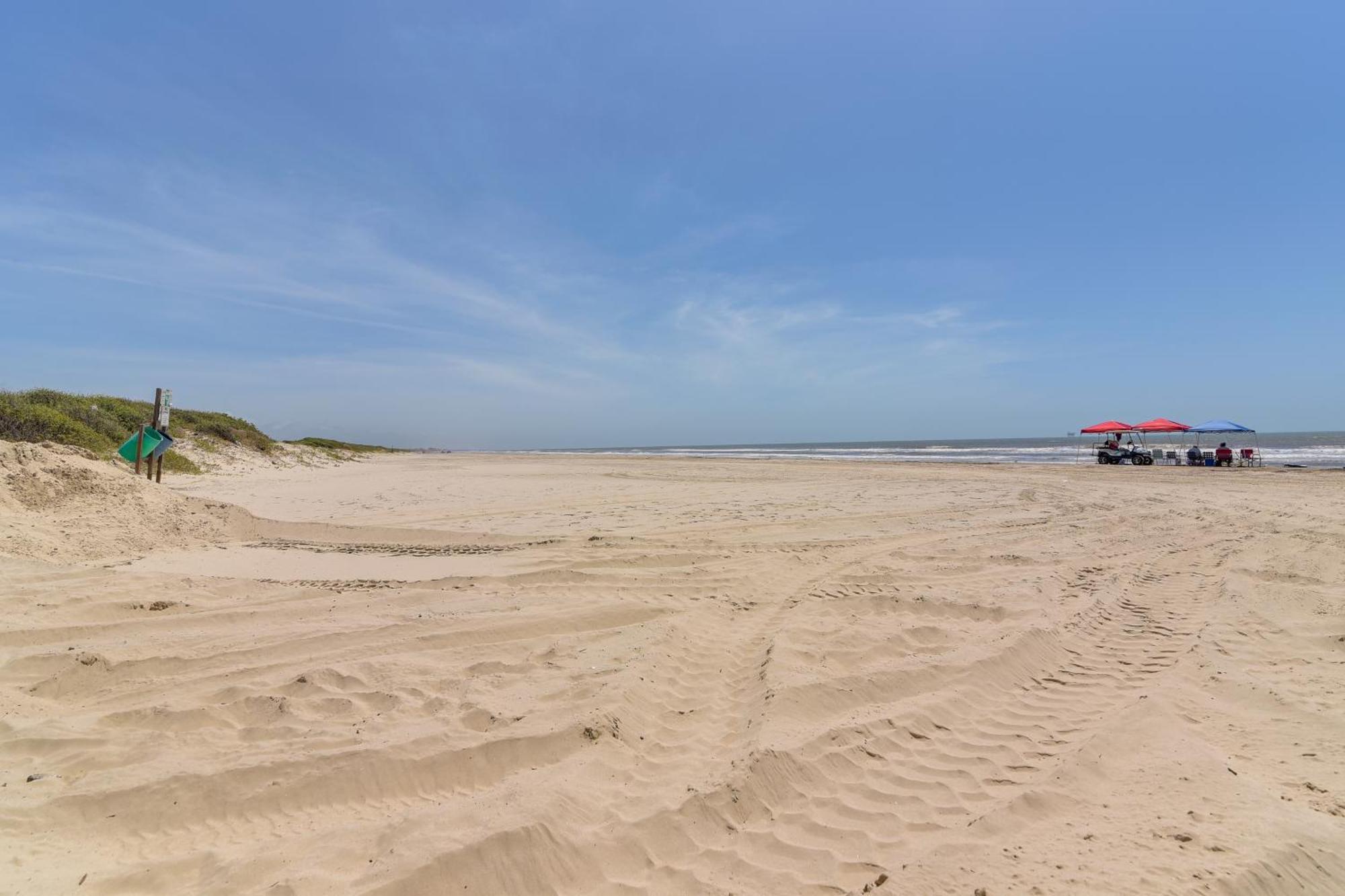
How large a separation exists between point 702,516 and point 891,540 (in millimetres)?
3788

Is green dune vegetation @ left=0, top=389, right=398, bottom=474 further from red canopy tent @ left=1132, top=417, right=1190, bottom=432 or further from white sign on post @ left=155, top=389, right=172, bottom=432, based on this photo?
red canopy tent @ left=1132, top=417, right=1190, bottom=432

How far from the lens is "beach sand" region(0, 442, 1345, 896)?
261 centimetres

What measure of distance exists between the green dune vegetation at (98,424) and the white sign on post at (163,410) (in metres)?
3.13

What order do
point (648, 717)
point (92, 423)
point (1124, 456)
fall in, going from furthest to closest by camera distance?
1. point (1124, 456)
2. point (92, 423)
3. point (648, 717)

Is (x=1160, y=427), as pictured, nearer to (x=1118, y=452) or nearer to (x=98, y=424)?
(x=1118, y=452)

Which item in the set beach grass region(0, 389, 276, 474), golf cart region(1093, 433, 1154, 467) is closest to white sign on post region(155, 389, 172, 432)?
beach grass region(0, 389, 276, 474)

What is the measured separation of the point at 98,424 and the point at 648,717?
2274 cm

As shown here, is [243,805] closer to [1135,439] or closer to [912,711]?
[912,711]

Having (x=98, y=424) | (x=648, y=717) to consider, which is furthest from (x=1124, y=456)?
(x=98, y=424)

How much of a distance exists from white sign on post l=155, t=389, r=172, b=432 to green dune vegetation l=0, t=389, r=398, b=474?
3134mm

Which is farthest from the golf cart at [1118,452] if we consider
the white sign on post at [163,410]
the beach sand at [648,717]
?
the white sign on post at [163,410]

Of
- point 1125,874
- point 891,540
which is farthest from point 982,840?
point 891,540

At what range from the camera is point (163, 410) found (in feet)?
37.5

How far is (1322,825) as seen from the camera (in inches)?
107
